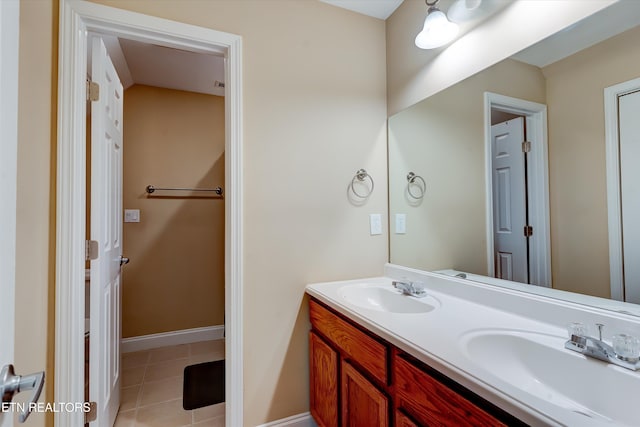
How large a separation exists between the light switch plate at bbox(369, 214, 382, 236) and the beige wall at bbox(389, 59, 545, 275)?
86 millimetres

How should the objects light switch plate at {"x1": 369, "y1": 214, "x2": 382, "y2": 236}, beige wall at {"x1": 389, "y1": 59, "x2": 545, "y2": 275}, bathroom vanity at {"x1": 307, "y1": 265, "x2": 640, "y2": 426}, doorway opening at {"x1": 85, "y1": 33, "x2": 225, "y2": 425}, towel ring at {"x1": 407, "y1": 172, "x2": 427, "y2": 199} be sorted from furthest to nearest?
doorway opening at {"x1": 85, "y1": 33, "x2": 225, "y2": 425} → light switch plate at {"x1": 369, "y1": 214, "x2": 382, "y2": 236} → towel ring at {"x1": 407, "y1": 172, "x2": 427, "y2": 199} → beige wall at {"x1": 389, "y1": 59, "x2": 545, "y2": 275} → bathroom vanity at {"x1": 307, "y1": 265, "x2": 640, "y2": 426}

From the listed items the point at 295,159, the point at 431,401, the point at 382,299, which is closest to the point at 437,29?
the point at 295,159

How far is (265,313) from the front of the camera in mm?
1609

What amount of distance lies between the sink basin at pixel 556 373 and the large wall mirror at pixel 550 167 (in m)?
0.28

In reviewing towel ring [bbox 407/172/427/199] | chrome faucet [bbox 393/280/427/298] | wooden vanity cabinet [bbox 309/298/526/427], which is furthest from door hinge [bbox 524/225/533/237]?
wooden vanity cabinet [bbox 309/298/526/427]

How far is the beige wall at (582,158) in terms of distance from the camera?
0.97 metres

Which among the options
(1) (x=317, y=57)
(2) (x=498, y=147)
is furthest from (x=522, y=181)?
(1) (x=317, y=57)

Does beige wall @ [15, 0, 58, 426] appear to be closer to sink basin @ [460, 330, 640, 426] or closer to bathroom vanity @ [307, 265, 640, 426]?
bathroom vanity @ [307, 265, 640, 426]

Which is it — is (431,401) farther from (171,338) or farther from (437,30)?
(171,338)

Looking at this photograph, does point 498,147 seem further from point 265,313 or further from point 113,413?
point 113,413

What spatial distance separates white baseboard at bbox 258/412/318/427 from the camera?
1.61m

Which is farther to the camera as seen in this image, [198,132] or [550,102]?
[198,132]

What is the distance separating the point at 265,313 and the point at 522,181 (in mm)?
1371

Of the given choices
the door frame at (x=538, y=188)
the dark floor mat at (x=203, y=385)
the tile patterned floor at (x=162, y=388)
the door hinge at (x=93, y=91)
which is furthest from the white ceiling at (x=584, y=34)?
the dark floor mat at (x=203, y=385)
